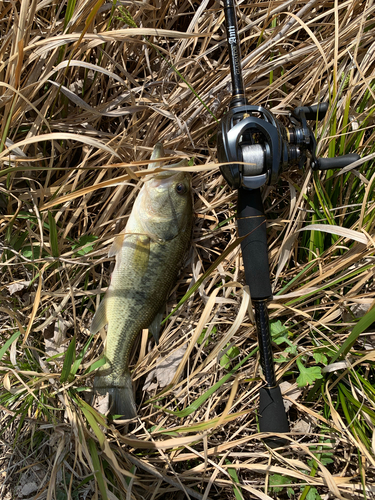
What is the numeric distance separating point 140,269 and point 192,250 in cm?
45

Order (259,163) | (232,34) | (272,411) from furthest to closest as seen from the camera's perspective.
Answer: (272,411) → (232,34) → (259,163)

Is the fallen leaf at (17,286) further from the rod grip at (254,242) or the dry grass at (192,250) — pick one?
the rod grip at (254,242)

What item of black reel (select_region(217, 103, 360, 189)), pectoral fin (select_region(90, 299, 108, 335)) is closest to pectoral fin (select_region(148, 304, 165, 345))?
pectoral fin (select_region(90, 299, 108, 335))

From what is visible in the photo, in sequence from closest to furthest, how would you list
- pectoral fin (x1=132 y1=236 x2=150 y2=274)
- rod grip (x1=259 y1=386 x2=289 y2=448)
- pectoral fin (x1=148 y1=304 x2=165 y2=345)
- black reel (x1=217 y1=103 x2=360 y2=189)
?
black reel (x1=217 y1=103 x2=360 y2=189) < rod grip (x1=259 y1=386 x2=289 y2=448) < pectoral fin (x1=132 y1=236 x2=150 y2=274) < pectoral fin (x1=148 y1=304 x2=165 y2=345)

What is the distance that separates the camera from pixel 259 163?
1.95 m

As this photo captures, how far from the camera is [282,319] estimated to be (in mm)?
2527

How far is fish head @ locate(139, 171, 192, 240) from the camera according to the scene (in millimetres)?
2318

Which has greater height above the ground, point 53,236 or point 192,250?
point 53,236

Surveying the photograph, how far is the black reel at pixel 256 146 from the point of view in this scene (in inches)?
75.2

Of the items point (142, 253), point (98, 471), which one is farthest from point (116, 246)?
point (98, 471)

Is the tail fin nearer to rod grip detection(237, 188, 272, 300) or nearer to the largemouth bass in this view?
the largemouth bass

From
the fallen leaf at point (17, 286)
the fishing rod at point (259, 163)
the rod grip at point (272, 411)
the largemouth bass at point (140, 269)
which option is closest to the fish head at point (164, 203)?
the largemouth bass at point (140, 269)

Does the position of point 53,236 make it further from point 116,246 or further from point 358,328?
point 358,328

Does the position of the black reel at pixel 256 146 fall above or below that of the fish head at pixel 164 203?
above
